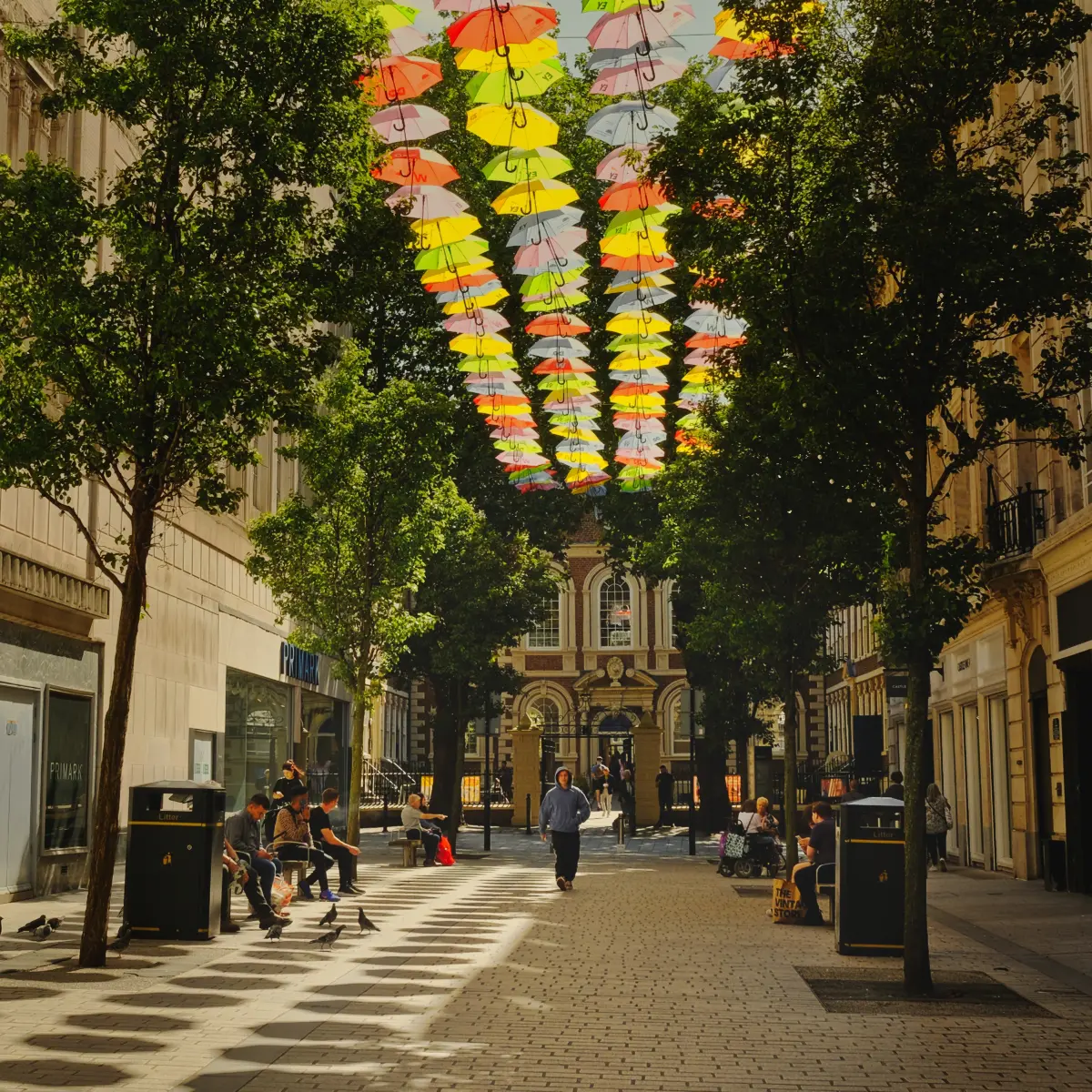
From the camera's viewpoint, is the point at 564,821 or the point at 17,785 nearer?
the point at 17,785

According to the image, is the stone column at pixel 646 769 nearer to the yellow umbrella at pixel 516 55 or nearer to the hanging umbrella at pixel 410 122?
the hanging umbrella at pixel 410 122

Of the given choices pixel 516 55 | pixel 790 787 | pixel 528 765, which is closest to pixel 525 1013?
pixel 516 55

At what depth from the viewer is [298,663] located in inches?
1420

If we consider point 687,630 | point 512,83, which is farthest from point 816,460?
point 687,630

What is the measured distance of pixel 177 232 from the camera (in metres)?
13.9

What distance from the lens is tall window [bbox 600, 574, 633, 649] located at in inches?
2918

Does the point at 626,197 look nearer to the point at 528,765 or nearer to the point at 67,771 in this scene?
the point at 67,771

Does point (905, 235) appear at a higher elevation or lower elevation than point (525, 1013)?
higher

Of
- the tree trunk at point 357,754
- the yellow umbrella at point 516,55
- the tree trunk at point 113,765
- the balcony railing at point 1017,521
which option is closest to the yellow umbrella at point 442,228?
the yellow umbrella at point 516,55

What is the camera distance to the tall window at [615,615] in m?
74.1

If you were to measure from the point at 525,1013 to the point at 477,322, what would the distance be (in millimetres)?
13816

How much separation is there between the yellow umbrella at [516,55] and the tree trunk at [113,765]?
6.45 m

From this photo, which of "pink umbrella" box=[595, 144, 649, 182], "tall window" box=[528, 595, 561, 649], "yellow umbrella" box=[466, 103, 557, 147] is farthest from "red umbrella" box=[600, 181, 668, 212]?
"tall window" box=[528, 595, 561, 649]

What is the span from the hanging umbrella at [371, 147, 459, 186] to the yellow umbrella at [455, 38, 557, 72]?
308 centimetres
